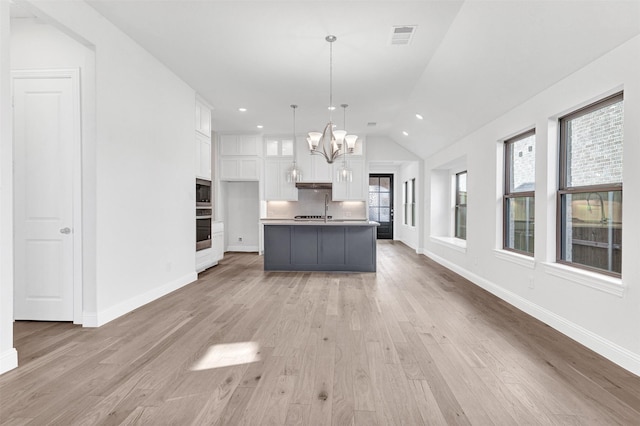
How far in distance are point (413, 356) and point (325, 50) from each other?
Result: 3.37 metres

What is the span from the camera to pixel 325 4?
9.91 feet

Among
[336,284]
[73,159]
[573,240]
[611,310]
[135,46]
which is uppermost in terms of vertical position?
[135,46]

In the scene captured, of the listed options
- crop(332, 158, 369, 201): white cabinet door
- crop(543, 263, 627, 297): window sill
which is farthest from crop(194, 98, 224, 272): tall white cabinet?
crop(543, 263, 627, 297): window sill

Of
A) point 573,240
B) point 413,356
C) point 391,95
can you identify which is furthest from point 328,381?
point 391,95

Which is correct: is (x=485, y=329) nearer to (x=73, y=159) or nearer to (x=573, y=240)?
(x=573, y=240)

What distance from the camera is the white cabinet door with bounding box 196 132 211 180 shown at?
5450 millimetres

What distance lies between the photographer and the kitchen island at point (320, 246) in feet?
19.4

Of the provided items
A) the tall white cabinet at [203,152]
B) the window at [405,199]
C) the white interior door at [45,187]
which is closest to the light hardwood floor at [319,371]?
the white interior door at [45,187]

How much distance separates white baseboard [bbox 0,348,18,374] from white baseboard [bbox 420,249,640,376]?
14.0 ft

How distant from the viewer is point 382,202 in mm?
11898

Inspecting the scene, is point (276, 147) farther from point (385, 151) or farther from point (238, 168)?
point (385, 151)

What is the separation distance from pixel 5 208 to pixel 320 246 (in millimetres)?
4372

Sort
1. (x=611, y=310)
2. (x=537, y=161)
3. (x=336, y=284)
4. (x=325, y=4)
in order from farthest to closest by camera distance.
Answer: (x=336, y=284) → (x=537, y=161) → (x=325, y=4) → (x=611, y=310)

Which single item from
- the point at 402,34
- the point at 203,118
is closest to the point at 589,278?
the point at 402,34
